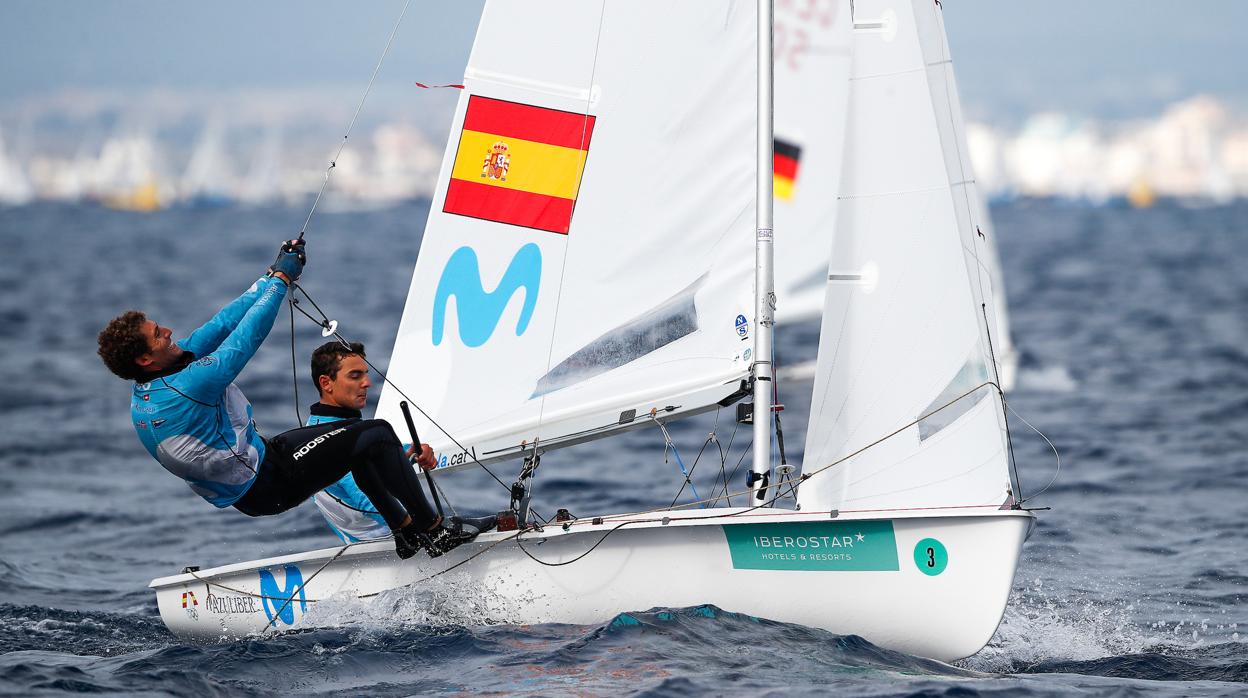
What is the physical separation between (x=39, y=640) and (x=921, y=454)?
338 cm

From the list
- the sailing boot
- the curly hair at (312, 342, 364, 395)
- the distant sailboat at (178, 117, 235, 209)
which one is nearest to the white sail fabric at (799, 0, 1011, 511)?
the sailing boot

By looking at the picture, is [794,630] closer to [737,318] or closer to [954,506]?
[954,506]

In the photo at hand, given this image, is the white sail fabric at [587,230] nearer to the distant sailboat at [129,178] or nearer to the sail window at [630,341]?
the sail window at [630,341]

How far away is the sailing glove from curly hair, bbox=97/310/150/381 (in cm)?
47

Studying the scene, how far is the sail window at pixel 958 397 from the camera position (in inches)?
196

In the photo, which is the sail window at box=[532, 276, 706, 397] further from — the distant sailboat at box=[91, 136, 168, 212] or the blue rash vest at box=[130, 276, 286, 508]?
the distant sailboat at box=[91, 136, 168, 212]

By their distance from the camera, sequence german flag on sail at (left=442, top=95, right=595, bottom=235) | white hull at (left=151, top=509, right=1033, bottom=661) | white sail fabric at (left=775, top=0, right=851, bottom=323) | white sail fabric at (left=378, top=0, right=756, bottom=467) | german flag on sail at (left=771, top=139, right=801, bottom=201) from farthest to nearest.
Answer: german flag on sail at (left=771, top=139, right=801, bottom=201) < white sail fabric at (left=775, top=0, right=851, bottom=323) < german flag on sail at (left=442, top=95, right=595, bottom=235) < white sail fabric at (left=378, top=0, right=756, bottom=467) < white hull at (left=151, top=509, right=1033, bottom=661)

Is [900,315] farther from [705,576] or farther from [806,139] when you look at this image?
[806,139]

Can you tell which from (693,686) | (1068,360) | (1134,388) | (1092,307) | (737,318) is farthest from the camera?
(1092,307)

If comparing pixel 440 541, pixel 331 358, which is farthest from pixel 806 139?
pixel 440 541

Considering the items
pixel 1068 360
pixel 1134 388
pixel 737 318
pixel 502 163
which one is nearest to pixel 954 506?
pixel 737 318

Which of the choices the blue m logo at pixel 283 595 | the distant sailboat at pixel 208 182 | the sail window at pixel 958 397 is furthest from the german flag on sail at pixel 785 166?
the distant sailboat at pixel 208 182

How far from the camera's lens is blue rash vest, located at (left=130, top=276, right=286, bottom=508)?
4879mm

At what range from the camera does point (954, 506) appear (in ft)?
16.1
